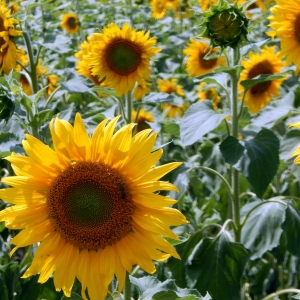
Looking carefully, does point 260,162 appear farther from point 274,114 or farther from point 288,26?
point 288,26

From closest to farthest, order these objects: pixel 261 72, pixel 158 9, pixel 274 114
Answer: pixel 274 114, pixel 261 72, pixel 158 9

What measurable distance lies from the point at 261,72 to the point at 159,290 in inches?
75.7

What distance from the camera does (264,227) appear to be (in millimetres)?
2500

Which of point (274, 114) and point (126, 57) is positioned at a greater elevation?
point (126, 57)

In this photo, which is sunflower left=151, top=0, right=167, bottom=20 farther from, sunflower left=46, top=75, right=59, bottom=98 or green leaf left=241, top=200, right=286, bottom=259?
green leaf left=241, top=200, right=286, bottom=259

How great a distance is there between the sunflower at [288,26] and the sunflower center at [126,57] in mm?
693

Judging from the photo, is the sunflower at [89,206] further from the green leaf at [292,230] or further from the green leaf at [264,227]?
the green leaf at [264,227]

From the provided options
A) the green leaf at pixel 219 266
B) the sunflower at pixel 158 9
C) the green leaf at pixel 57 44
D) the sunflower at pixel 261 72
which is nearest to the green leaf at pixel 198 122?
the green leaf at pixel 219 266

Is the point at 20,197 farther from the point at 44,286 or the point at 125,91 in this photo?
the point at 125,91

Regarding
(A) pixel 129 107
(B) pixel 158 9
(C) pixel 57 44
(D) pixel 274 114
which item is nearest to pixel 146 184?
(D) pixel 274 114

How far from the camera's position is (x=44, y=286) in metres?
2.09

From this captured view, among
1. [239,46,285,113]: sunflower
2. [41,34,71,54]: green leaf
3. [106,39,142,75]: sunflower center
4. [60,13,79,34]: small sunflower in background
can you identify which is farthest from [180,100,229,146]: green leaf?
[60,13,79,34]: small sunflower in background

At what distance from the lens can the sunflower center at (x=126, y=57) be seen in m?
3.03

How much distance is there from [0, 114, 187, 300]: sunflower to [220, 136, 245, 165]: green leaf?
0.72m
